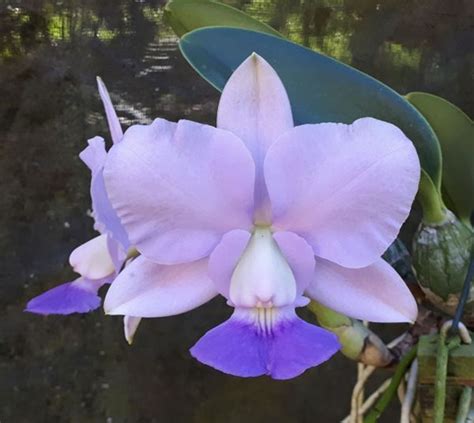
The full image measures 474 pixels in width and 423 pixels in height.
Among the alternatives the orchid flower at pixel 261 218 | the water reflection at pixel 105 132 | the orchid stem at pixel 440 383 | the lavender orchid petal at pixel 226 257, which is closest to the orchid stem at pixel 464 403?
the orchid stem at pixel 440 383

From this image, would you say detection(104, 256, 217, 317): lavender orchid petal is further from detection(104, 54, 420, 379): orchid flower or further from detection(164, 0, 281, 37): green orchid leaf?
detection(164, 0, 281, 37): green orchid leaf

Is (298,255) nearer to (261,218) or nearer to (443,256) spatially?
(261,218)

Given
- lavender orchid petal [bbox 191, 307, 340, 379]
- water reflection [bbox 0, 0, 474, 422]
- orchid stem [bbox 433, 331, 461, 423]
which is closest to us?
lavender orchid petal [bbox 191, 307, 340, 379]

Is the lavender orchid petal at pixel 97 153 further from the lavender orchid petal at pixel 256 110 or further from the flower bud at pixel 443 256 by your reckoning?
the flower bud at pixel 443 256

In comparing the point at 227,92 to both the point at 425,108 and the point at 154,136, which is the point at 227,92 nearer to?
the point at 154,136

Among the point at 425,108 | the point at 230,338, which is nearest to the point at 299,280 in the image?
the point at 230,338

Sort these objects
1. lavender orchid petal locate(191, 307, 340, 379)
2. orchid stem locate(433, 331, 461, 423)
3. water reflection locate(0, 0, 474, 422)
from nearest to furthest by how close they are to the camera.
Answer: lavender orchid petal locate(191, 307, 340, 379)
orchid stem locate(433, 331, 461, 423)
water reflection locate(0, 0, 474, 422)

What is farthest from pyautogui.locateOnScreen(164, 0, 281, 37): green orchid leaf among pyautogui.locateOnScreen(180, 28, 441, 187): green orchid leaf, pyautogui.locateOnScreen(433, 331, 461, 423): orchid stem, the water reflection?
the water reflection
